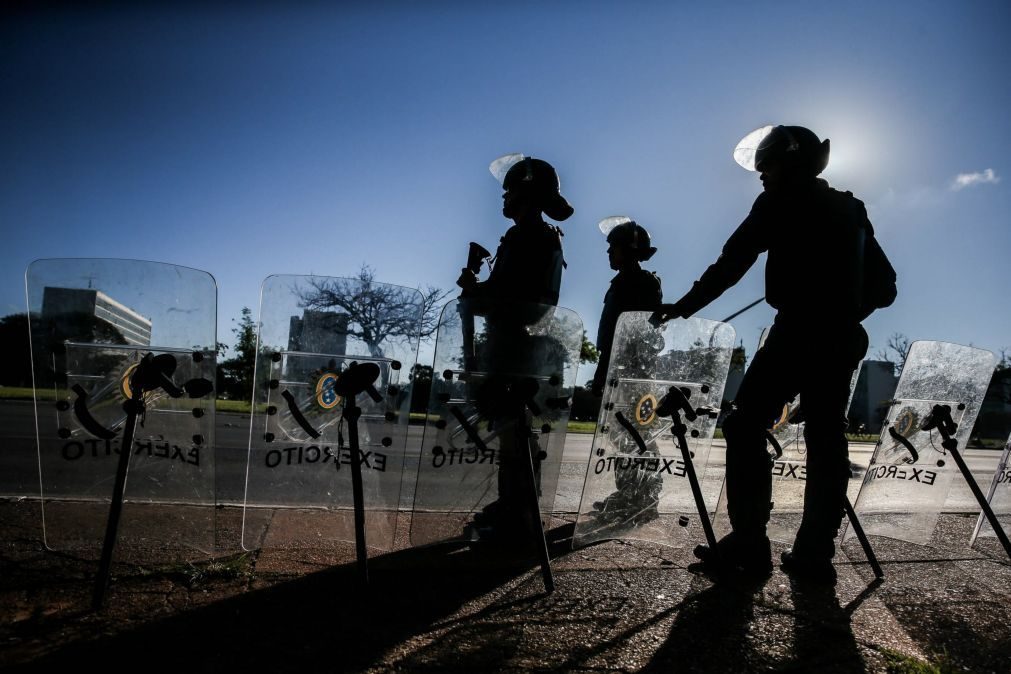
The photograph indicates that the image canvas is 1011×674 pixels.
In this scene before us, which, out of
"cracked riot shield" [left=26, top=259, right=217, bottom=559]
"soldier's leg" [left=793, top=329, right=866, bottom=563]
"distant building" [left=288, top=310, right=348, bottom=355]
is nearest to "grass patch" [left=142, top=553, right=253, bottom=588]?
"cracked riot shield" [left=26, top=259, right=217, bottom=559]

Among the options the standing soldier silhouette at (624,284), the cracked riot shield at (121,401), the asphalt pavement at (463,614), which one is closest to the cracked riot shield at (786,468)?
the asphalt pavement at (463,614)

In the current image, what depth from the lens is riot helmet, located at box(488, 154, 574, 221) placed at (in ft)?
10.8

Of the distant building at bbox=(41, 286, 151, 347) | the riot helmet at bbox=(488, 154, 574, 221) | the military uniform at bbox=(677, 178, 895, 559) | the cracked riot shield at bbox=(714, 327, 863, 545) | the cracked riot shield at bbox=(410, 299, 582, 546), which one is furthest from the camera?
the cracked riot shield at bbox=(714, 327, 863, 545)

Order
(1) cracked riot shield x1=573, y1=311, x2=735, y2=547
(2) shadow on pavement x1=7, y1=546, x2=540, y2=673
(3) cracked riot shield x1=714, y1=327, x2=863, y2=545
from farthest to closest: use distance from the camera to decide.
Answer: (3) cracked riot shield x1=714, y1=327, x2=863, y2=545 < (1) cracked riot shield x1=573, y1=311, x2=735, y2=547 < (2) shadow on pavement x1=7, y1=546, x2=540, y2=673

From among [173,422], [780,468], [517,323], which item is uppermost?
[517,323]

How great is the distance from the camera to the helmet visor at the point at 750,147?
110 inches

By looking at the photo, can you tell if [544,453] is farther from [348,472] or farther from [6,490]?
[6,490]

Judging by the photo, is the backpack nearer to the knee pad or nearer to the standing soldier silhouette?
the knee pad

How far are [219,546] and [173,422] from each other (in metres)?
0.59

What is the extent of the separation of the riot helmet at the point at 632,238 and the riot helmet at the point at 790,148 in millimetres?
1320

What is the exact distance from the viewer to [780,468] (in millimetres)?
3785

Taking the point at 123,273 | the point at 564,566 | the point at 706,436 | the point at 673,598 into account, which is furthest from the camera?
the point at 706,436

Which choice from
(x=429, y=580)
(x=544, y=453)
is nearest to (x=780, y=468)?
(x=544, y=453)

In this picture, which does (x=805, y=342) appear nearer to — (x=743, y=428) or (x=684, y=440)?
(x=743, y=428)
